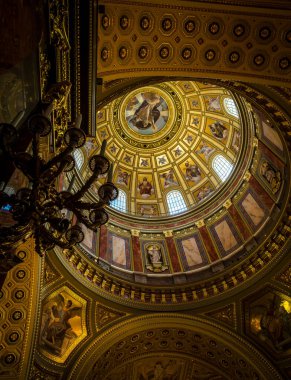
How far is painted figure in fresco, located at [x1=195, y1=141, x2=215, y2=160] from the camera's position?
62.7 ft

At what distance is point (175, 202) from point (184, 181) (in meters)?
1.36

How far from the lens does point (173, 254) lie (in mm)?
16391

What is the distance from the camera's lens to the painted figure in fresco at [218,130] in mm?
18250

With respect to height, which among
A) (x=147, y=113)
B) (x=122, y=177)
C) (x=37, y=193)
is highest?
(x=147, y=113)

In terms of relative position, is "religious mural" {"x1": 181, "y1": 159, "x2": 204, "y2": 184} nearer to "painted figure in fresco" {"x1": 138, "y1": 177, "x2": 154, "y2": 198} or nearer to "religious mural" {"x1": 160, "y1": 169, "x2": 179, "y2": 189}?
"religious mural" {"x1": 160, "y1": 169, "x2": 179, "y2": 189}

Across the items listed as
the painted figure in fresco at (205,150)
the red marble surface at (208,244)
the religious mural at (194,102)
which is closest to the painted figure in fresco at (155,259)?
the red marble surface at (208,244)

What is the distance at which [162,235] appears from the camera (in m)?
17.1

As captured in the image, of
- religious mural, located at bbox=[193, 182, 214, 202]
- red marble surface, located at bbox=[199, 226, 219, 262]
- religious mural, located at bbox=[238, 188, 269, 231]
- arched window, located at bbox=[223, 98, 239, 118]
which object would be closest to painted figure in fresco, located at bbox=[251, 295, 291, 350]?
red marble surface, located at bbox=[199, 226, 219, 262]

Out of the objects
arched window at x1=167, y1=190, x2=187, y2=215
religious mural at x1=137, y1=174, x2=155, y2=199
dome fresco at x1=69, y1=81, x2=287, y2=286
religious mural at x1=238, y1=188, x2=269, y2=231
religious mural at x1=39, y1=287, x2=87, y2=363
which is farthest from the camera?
religious mural at x1=137, y1=174, x2=155, y2=199

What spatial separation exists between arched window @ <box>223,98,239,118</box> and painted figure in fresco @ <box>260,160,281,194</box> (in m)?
3.55

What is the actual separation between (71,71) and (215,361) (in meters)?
12.8

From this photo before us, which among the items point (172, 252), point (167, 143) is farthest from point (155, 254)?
point (167, 143)

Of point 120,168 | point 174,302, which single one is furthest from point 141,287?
point 120,168

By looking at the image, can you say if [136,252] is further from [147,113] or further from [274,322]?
[147,113]
